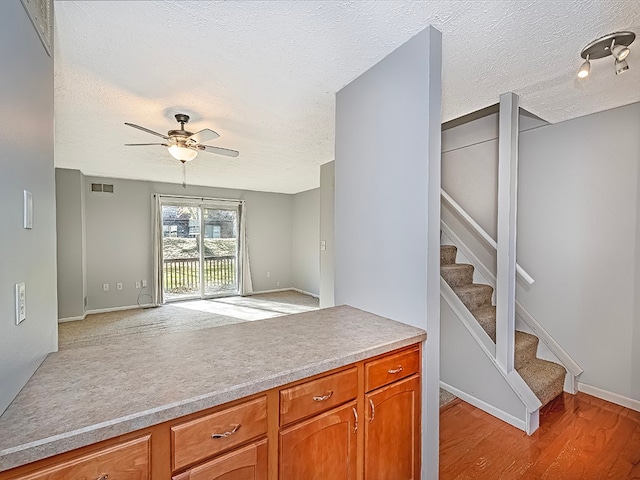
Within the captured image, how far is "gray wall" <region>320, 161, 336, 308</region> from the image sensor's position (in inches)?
170

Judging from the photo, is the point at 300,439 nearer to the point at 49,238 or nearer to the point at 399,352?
the point at 399,352

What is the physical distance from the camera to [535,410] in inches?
84.2

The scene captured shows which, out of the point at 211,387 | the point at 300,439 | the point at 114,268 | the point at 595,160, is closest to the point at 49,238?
the point at 211,387

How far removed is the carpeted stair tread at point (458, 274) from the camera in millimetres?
3021

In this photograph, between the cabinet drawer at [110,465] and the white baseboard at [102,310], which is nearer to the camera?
the cabinet drawer at [110,465]

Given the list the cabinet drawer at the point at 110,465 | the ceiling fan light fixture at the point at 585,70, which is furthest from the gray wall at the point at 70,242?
the ceiling fan light fixture at the point at 585,70

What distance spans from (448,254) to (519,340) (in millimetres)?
1111

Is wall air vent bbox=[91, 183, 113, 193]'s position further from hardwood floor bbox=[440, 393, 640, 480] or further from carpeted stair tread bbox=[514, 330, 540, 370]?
carpeted stair tread bbox=[514, 330, 540, 370]

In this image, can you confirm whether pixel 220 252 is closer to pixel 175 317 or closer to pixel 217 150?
pixel 175 317

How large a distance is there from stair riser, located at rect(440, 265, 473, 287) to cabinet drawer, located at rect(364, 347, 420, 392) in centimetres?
168

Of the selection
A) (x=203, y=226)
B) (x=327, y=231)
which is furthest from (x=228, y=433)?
(x=203, y=226)

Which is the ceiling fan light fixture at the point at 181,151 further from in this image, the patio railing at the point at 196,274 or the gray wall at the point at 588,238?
the patio railing at the point at 196,274

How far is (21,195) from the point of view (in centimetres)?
94

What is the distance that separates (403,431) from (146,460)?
110 cm
